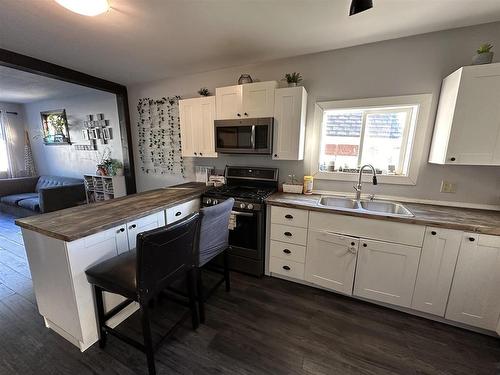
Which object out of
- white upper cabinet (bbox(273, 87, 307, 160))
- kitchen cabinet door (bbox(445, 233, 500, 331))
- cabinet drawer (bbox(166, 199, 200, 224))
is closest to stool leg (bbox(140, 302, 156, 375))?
cabinet drawer (bbox(166, 199, 200, 224))

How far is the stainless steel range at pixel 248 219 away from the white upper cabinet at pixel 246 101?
72 cm

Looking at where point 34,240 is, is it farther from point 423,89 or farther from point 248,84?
point 423,89

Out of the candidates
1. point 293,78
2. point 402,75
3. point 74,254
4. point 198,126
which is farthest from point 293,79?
point 74,254

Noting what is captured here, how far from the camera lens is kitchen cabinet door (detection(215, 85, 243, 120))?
2.45 m

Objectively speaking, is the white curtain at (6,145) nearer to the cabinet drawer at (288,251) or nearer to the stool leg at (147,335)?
the stool leg at (147,335)

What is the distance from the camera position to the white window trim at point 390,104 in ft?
6.78

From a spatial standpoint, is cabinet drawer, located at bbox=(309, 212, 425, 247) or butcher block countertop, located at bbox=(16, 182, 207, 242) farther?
cabinet drawer, located at bbox=(309, 212, 425, 247)

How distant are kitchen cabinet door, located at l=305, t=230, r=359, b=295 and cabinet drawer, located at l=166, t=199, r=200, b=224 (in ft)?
4.44

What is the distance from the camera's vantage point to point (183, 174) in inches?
134

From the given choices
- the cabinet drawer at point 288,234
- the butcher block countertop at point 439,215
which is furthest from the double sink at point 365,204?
the cabinet drawer at point 288,234

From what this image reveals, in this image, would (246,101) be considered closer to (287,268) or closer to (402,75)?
(402,75)

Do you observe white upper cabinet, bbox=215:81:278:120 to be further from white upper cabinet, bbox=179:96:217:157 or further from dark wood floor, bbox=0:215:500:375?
dark wood floor, bbox=0:215:500:375

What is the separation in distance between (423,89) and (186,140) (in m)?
2.73

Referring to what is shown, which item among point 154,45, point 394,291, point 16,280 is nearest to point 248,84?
point 154,45
